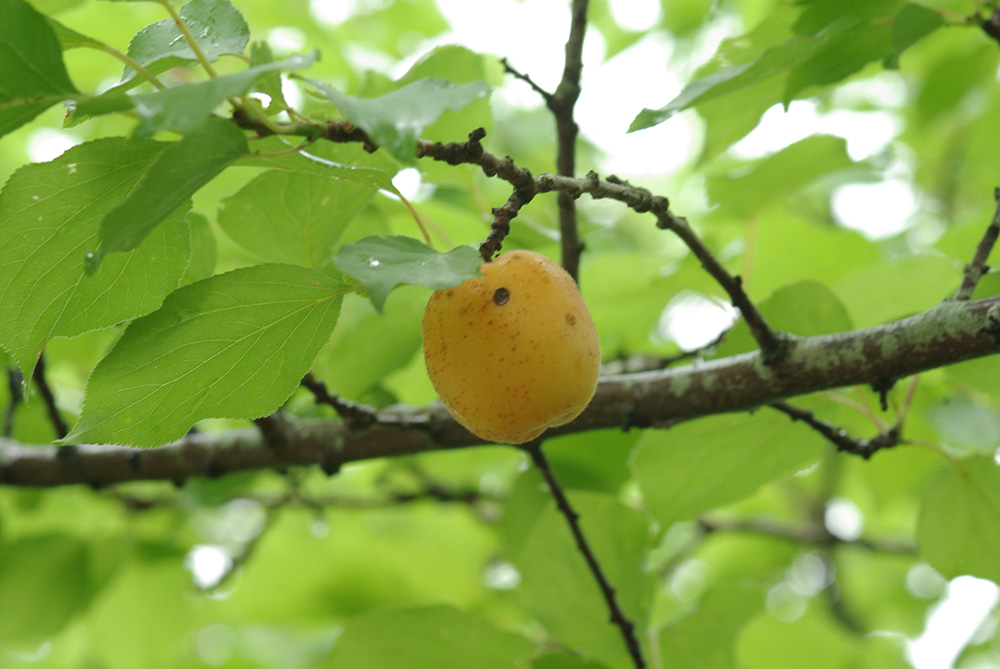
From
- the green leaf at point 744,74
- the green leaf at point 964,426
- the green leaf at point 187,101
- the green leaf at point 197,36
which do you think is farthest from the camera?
the green leaf at point 964,426

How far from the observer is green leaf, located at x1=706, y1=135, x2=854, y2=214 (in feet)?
4.50

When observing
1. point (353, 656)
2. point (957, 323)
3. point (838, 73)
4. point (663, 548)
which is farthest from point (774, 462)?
point (663, 548)

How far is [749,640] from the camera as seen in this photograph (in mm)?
1973

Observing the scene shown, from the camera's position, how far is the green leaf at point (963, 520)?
1.16m

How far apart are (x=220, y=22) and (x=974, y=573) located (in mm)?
1205

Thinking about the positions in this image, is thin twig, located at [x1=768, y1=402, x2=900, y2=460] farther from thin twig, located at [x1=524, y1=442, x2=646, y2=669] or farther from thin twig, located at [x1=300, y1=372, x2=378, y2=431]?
thin twig, located at [x1=300, y1=372, x2=378, y2=431]

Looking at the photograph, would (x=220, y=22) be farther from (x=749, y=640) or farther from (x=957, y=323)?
(x=749, y=640)

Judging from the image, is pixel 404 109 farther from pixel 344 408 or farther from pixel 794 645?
pixel 794 645

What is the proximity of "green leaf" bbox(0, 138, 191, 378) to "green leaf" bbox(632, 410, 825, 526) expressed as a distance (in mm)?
705

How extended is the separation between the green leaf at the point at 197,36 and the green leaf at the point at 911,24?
29.1 inches

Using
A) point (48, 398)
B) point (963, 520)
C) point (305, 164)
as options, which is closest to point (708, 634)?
point (963, 520)

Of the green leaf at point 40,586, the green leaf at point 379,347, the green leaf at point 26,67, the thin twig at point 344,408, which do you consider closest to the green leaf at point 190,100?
the green leaf at point 26,67

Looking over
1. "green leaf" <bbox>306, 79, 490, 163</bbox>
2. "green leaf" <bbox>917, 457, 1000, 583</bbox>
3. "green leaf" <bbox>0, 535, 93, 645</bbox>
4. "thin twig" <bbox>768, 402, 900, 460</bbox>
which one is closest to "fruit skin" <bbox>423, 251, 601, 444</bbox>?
"green leaf" <bbox>306, 79, 490, 163</bbox>

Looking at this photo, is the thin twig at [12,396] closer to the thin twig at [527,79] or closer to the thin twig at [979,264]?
the thin twig at [527,79]
